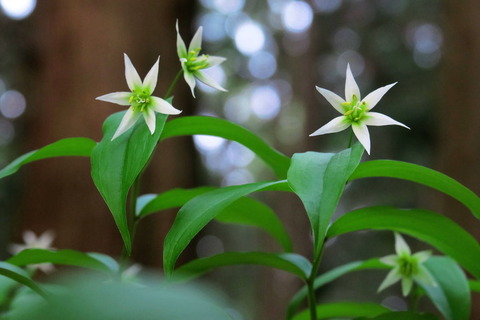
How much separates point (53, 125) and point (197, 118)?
1729mm

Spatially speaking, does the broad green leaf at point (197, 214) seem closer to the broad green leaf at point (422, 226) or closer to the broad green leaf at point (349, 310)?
the broad green leaf at point (422, 226)

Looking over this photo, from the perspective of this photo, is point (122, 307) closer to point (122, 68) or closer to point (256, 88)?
point (122, 68)

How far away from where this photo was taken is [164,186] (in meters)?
2.39

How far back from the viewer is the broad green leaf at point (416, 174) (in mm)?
680

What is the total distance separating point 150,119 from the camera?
0.73 m

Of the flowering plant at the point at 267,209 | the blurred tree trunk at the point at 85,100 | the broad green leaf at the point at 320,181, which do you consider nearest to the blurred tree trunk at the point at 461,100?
the blurred tree trunk at the point at 85,100

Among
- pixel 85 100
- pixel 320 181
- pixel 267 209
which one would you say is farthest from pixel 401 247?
pixel 85 100

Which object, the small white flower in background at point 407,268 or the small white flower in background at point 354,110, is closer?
the small white flower in background at point 354,110

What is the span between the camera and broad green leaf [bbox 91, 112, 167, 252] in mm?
640

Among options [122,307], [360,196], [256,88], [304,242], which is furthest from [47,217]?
[256,88]

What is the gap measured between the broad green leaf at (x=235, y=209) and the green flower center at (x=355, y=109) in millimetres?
189

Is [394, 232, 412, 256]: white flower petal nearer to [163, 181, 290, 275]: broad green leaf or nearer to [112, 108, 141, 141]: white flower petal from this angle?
[163, 181, 290, 275]: broad green leaf

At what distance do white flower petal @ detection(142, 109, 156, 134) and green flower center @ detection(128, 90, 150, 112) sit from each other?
1cm

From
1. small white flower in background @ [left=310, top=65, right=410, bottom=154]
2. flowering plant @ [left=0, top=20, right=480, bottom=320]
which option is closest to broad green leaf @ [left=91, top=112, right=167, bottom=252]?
flowering plant @ [left=0, top=20, right=480, bottom=320]
